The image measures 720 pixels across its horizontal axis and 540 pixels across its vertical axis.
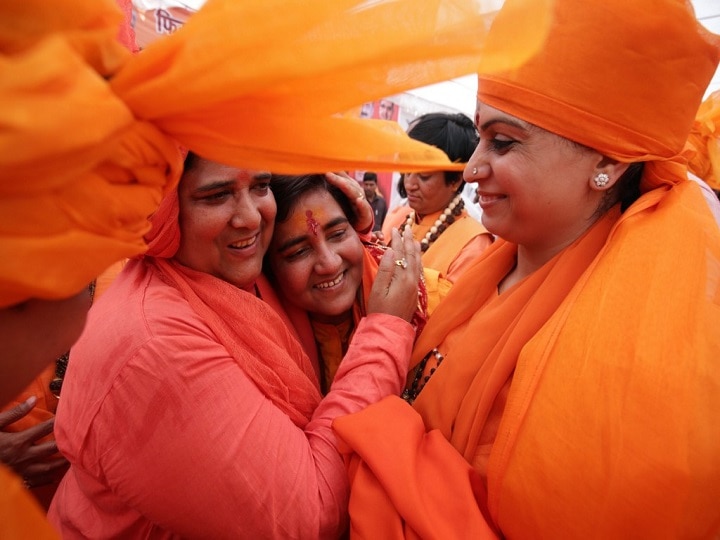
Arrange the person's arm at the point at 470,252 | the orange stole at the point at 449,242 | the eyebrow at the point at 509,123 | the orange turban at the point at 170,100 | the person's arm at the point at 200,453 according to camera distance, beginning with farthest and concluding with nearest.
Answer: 1. the orange stole at the point at 449,242
2. the person's arm at the point at 470,252
3. the eyebrow at the point at 509,123
4. the person's arm at the point at 200,453
5. the orange turban at the point at 170,100

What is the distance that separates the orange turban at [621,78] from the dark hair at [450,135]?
88.4 inches

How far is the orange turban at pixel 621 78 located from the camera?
1346 millimetres

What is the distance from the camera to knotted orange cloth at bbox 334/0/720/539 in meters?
1.13

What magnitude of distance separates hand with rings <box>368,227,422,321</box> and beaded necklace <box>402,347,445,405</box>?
0.16 metres

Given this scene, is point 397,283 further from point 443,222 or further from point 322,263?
point 443,222

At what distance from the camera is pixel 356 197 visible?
2.11 m

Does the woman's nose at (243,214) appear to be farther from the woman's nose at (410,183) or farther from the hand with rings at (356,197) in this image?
the woman's nose at (410,183)

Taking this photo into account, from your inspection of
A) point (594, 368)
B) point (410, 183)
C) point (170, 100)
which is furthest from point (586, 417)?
point (410, 183)

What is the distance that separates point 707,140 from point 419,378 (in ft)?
5.50

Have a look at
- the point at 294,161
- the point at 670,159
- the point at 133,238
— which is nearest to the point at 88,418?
the point at 133,238

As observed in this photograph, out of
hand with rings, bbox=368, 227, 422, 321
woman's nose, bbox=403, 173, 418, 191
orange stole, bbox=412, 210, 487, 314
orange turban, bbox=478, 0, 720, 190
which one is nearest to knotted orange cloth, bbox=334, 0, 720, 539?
orange turban, bbox=478, 0, 720, 190

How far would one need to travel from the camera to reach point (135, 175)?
0.78 meters

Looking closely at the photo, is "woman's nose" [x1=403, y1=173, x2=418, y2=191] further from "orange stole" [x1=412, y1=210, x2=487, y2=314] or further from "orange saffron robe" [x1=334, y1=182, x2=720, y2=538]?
"orange saffron robe" [x1=334, y1=182, x2=720, y2=538]

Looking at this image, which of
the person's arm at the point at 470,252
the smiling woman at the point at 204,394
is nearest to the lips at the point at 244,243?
the smiling woman at the point at 204,394
